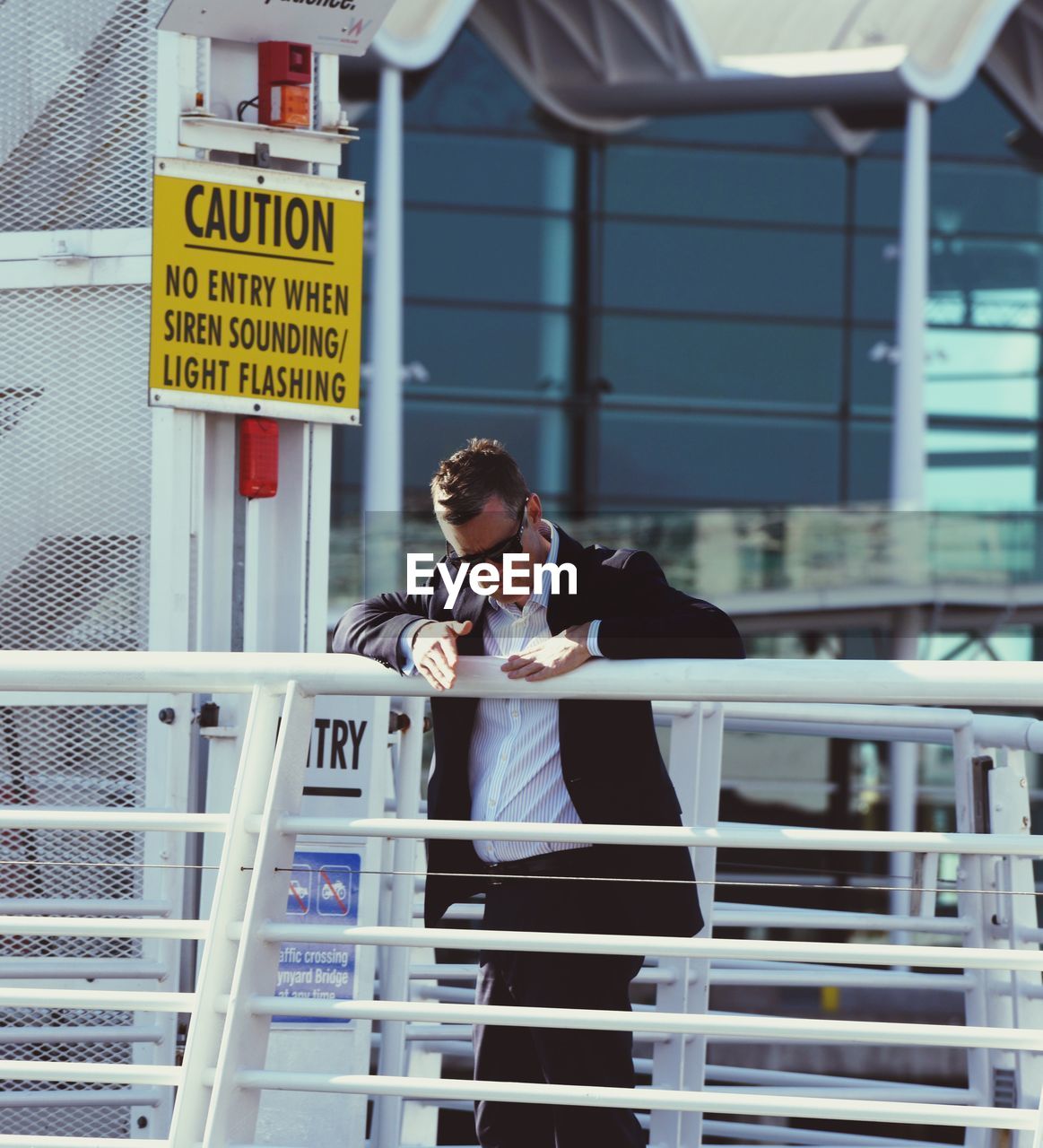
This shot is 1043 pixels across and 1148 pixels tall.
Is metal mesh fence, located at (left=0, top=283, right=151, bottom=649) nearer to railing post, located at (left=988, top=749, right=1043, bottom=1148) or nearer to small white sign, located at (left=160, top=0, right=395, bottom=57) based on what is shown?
small white sign, located at (left=160, top=0, right=395, bottom=57)

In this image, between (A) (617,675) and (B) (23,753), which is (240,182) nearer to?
(B) (23,753)

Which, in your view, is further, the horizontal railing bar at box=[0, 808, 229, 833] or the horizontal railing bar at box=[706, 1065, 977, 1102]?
the horizontal railing bar at box=[706, 1065, 977, 1102]

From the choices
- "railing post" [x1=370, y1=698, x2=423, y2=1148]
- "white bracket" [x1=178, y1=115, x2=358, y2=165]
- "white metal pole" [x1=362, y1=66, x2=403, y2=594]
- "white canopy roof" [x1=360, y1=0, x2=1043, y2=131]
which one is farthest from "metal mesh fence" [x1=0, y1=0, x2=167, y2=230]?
"white canopy roof" [x1=360, y1=0, x2=1043, y2=131]

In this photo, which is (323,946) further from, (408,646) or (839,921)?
(408,646)

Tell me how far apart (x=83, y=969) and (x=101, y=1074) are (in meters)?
1.35

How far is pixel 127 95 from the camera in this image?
481 cm

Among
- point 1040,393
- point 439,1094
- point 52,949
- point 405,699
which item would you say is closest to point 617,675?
point 439,1094

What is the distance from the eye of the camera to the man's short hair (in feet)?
11.3

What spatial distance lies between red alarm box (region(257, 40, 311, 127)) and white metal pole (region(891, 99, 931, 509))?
19972 millimetres

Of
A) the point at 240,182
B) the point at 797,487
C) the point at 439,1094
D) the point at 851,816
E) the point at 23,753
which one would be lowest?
the point at 439,1094

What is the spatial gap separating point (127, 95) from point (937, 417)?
22134mm

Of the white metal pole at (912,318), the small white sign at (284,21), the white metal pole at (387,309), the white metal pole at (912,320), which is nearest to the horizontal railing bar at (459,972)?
the small white sign at (284,21)

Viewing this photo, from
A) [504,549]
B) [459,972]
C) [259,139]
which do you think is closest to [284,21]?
[259,139]

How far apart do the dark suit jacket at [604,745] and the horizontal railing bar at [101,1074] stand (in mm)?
694
